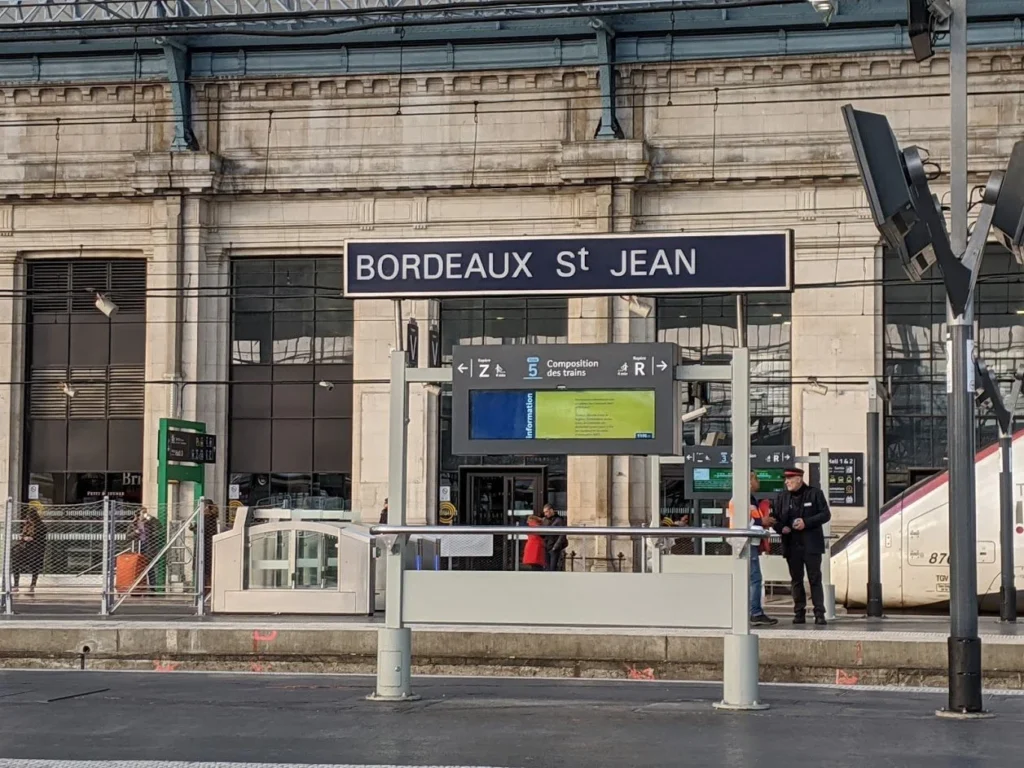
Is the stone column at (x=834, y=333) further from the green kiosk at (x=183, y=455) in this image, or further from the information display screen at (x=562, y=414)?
the information display screen at (x=562, y=414)

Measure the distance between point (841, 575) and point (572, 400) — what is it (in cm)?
1413

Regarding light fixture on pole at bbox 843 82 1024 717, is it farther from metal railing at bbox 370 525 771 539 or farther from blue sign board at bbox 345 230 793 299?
metal railing at bbox 370 525 771 539

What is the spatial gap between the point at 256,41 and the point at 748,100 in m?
10.9

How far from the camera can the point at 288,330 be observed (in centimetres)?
3634

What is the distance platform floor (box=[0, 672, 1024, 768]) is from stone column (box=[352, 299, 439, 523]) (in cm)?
2214

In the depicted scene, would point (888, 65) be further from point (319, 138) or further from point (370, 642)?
point (370, 642)

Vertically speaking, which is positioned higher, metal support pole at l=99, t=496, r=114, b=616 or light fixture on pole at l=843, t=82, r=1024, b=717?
light fixture on pole at l=843, t=82, r=1024, b=717

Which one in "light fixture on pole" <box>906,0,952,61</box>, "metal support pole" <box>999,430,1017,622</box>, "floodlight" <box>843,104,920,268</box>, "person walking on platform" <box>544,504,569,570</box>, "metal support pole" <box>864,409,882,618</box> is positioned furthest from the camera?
"person walking on platform" <box>544,504,569,570</box>

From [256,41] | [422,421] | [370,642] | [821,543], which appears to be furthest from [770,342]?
[370,642]

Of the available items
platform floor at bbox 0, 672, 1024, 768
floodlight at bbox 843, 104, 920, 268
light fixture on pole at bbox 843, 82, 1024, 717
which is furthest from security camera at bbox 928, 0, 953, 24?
platform floor at bbox 0, 672, 1024, 768

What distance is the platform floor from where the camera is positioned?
859 cm

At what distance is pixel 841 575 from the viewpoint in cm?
2422

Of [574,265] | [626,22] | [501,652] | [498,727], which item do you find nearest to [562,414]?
[574,265]

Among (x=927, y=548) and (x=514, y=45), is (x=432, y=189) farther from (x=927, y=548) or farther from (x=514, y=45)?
(x=927, y=548)
